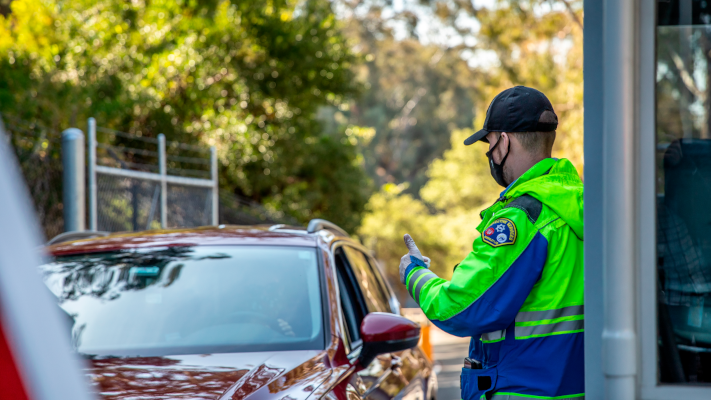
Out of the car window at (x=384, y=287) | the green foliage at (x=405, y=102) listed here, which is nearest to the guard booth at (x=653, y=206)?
the car window at (x=384, y=287)

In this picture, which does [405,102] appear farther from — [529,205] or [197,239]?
[529,205]

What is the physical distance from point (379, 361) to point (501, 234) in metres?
1.59

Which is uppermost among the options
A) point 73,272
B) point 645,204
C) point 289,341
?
point 645,204

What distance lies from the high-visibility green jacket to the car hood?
0.72m

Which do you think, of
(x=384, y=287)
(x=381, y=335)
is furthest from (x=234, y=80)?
(x=381, y=335)

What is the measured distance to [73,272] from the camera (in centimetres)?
364

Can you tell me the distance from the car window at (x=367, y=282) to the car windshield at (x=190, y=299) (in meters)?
0.64

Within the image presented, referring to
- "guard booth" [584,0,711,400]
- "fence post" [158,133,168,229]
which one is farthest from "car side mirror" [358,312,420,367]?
"fence post" [158,133,168,229]

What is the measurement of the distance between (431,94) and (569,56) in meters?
21.7

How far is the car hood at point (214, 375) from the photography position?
255 centimetres

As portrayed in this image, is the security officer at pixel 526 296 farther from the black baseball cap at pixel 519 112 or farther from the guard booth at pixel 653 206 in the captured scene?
the guard booth at pixel 653 206

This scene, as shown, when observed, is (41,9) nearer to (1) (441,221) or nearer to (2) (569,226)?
(2) (569,226)

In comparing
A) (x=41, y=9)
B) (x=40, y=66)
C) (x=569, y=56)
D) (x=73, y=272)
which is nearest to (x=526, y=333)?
(x=73, y=272)

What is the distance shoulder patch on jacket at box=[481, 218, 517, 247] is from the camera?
218 cm
